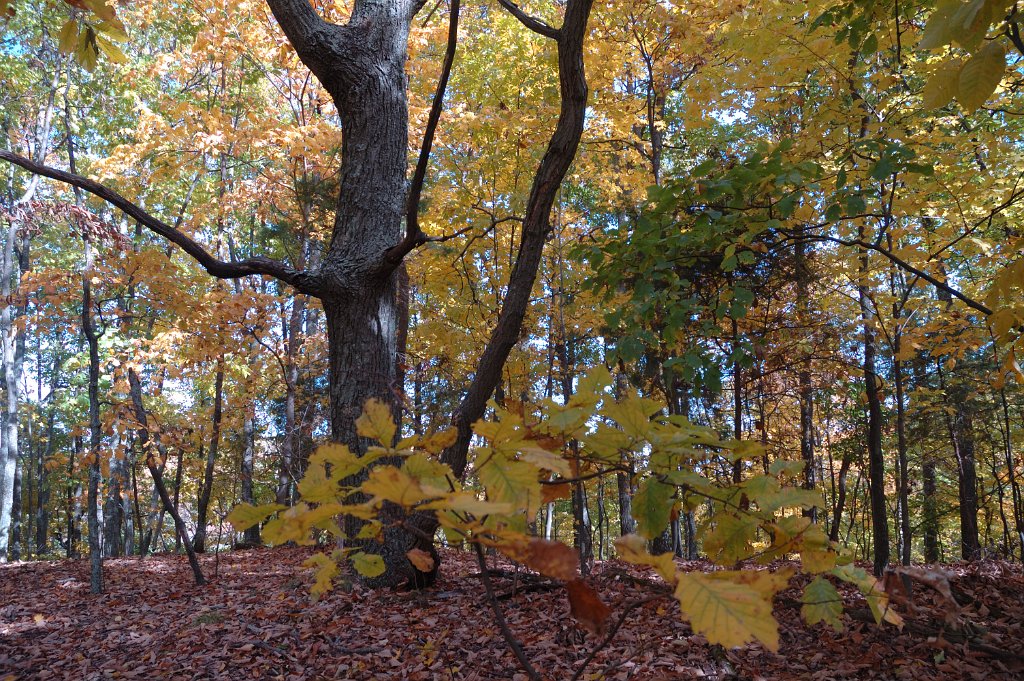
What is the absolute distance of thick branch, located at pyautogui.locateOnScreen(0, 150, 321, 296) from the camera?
267cm

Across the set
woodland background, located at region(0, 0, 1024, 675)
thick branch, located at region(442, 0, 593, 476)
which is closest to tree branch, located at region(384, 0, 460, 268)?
woodland background, located at region(0, 0, 1024, 675)

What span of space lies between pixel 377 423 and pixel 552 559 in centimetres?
32

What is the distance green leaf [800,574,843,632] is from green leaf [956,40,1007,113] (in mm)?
826

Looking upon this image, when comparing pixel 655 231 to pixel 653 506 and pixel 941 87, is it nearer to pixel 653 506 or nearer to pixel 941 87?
pixel 941 87

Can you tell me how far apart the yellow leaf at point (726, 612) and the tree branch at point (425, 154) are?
1597 mm

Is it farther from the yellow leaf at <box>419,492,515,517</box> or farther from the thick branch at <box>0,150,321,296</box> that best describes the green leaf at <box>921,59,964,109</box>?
the thick branch at <box>0,150,321,296</box>

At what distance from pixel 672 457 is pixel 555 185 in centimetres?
164

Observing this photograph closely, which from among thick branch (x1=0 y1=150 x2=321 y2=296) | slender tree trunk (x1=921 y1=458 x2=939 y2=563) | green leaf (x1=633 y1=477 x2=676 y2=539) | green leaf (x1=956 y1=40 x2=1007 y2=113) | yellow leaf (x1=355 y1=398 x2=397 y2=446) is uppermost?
thick branch (x1=0 y1=150 x2=321 y2=296)

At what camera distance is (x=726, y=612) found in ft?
2.03

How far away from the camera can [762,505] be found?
92 centimetres

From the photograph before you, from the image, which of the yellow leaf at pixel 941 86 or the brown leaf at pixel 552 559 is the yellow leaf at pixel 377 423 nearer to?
the brown leaf at pixel 552 559

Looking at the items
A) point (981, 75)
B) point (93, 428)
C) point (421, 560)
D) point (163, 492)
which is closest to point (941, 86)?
point (981, 75)

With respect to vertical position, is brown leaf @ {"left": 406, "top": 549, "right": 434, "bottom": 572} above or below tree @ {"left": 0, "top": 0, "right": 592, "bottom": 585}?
below

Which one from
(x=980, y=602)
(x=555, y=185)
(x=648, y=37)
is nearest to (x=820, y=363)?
(x=980, y=602)
